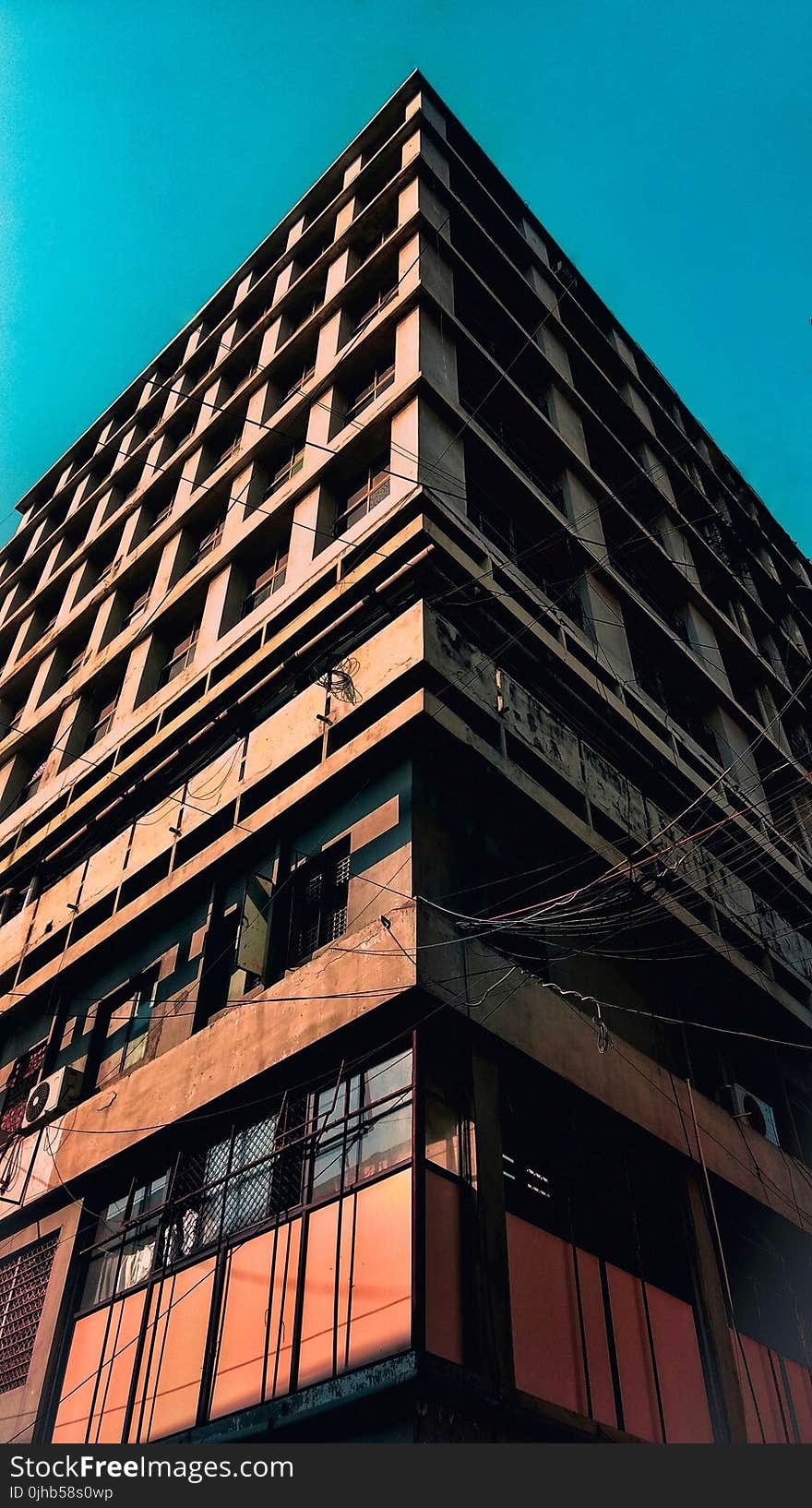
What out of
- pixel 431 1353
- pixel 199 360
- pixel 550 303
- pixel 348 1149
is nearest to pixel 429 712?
pixel 348 1149

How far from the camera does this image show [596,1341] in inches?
432

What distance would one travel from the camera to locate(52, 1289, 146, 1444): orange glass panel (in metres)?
11.5

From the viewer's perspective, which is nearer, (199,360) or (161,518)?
(161,518)

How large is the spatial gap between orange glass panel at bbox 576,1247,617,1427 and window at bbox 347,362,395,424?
1514 centimetres

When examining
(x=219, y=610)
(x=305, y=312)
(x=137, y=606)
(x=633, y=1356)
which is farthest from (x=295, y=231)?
(x=633, y=1356)

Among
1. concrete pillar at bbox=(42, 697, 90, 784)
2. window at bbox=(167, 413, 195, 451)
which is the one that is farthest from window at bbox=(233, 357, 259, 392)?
concrete pillar at bbox=(42, 697, 90, 784)

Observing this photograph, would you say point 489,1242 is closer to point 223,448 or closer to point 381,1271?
point 381,1271

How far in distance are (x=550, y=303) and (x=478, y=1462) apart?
25.4 m

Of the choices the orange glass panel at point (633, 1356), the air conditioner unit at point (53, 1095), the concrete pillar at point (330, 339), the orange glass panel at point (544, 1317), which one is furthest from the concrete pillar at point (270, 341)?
the orange glass panel at point (633, 1356)

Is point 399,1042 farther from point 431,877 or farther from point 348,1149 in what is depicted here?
point 431,877

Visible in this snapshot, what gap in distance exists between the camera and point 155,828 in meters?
16.8

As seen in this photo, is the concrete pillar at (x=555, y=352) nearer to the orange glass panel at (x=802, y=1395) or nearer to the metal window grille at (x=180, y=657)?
the metal window grille at (x=180, y=657)

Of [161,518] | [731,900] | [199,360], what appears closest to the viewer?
[731,900]

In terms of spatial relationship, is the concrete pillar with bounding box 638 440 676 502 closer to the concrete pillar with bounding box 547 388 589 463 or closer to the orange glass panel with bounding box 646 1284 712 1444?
the concrete pillar with bounding box 547 388 589 463
